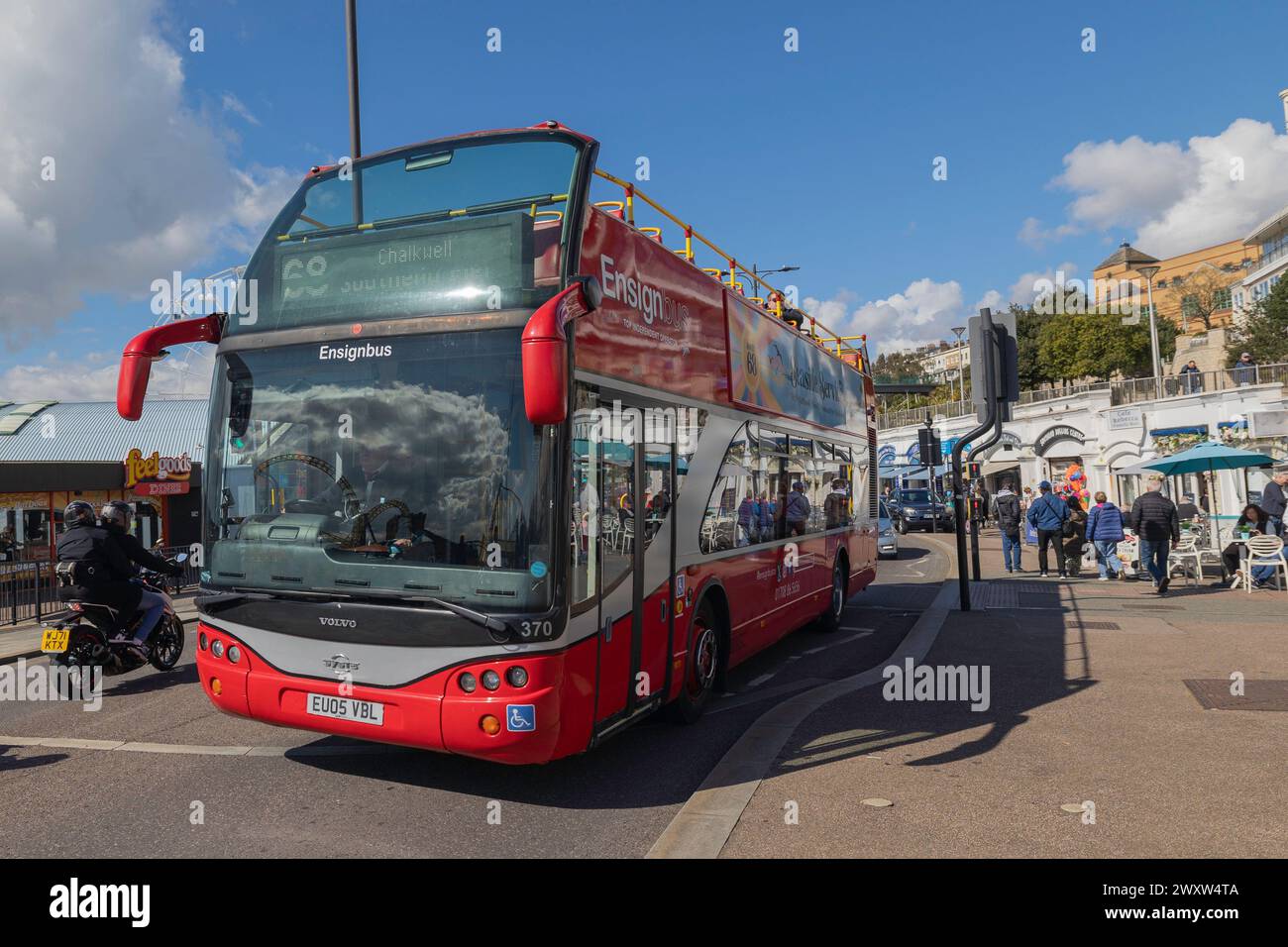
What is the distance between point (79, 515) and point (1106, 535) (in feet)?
53.4

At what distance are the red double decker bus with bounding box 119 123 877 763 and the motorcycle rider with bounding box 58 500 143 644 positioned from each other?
359 centimetres

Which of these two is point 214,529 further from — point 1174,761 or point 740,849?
point 1174,761

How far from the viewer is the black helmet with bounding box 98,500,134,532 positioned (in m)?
8.80

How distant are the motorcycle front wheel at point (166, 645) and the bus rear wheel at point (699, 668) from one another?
5526 mm

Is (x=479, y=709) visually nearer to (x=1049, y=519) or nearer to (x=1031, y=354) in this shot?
(x=1049, y=519)

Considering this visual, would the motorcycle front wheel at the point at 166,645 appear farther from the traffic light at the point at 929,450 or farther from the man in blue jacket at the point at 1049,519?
the man in blue jacket at the point at 1049,519

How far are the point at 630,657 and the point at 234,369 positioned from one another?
115 inches

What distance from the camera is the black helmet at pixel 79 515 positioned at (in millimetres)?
8531

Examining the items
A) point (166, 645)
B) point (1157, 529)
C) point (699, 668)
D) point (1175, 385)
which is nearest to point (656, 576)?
point (699, 668)

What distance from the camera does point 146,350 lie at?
5.71 metres

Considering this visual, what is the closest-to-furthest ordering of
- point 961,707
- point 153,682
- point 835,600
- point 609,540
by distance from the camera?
1. point 609,540
2. point 961,707
3. point 153,682
4. point 835,600

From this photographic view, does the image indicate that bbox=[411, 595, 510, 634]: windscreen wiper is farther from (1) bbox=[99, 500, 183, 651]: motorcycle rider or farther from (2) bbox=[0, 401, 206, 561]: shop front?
(2) bbox=[0, 401, 206, 561]: shop front

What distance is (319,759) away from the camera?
612 cm

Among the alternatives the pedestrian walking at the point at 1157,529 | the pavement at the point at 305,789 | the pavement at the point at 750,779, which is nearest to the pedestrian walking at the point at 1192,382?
the pedestrian walking at the point at 1157,529
